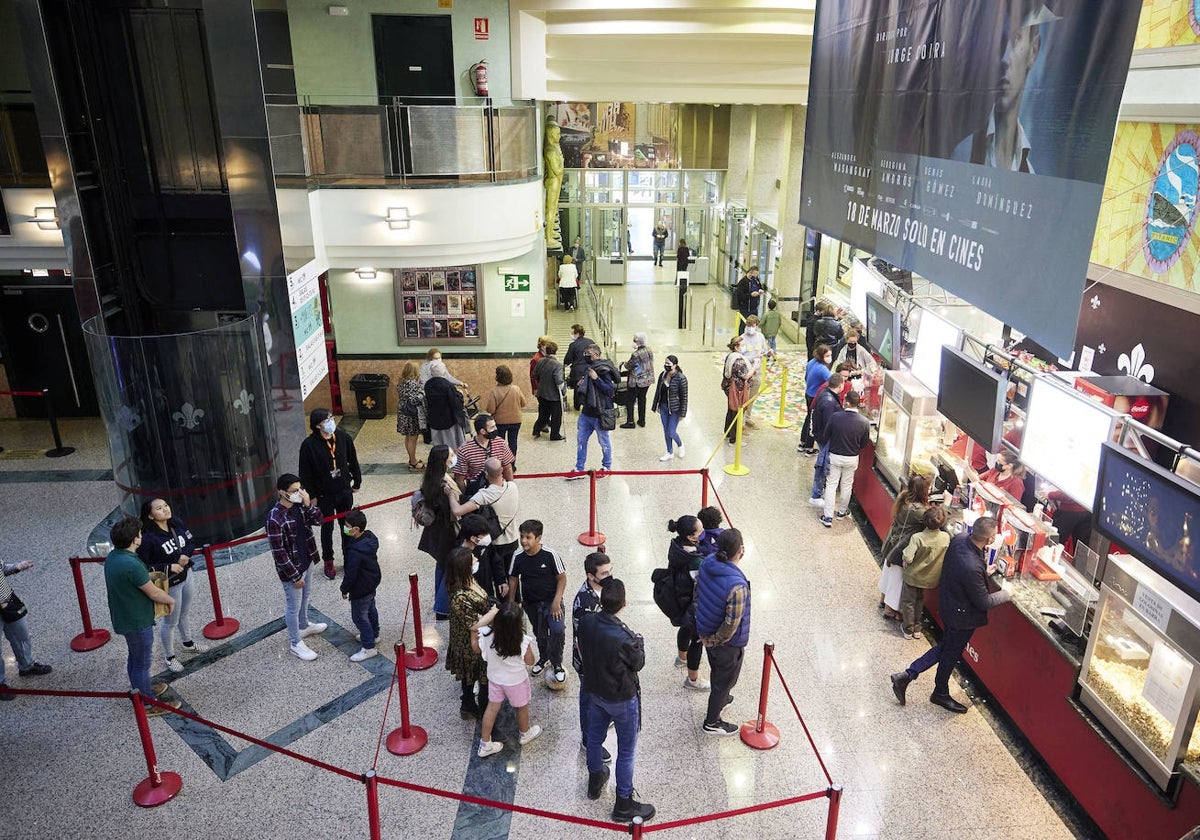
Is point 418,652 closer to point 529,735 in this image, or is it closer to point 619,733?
point 529,735

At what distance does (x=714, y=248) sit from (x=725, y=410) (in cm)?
1194

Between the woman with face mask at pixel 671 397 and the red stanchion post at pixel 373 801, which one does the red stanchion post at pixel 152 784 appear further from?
the woman with face mask at pixel 671 397

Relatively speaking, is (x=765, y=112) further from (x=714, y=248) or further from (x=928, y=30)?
(x=928, y=30)

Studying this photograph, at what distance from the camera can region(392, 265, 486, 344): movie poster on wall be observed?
43.7 ft

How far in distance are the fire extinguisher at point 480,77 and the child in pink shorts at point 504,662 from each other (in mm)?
8929

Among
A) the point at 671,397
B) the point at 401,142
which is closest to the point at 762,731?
the point at 671,397

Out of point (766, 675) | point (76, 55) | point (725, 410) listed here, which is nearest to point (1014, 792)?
point (766, 675)

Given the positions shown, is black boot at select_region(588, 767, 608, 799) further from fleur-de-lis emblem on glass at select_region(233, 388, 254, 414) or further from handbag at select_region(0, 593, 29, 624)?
fleur-de-lis emblem on glass at select_region(233, 388, 254, 414)

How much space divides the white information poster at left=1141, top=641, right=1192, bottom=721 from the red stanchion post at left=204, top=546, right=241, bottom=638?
295 inches

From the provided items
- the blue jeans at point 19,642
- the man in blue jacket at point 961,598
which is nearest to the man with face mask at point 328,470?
the blue jeans at point 19,642

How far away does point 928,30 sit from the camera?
271 inches

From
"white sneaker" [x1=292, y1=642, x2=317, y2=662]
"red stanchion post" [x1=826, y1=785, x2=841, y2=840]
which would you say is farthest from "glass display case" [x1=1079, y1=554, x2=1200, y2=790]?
"white sneaker" [x1=292, y1=642, x2=317, y2=662]

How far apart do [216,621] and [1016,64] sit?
8.15m

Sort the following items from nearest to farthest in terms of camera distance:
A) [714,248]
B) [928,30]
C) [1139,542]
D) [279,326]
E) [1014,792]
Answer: [1139,542] → [1014,792] → [928,30] → [279,326] → [714,248]
